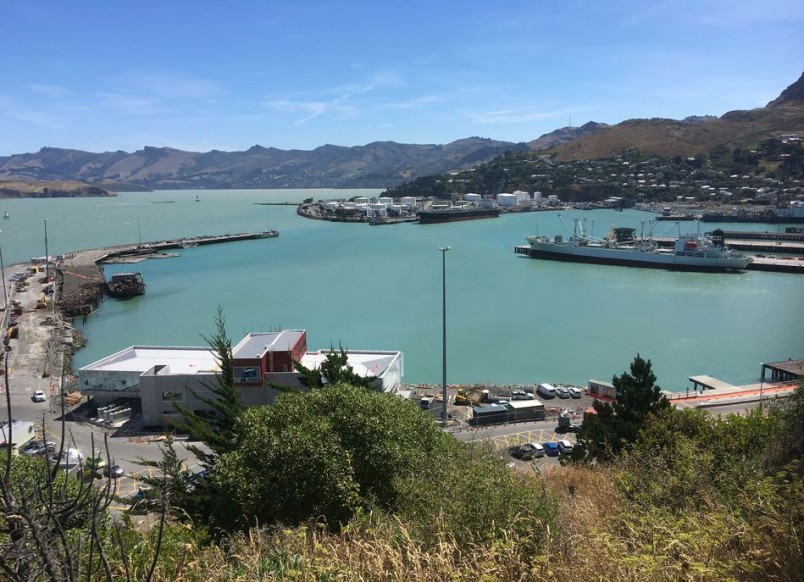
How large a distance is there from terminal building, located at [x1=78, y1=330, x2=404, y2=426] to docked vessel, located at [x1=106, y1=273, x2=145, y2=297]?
8.45 m

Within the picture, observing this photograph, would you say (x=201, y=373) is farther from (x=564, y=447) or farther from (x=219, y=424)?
(x=564, y=447)

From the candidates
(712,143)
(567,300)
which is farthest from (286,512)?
(712,143)

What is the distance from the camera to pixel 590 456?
432 cm

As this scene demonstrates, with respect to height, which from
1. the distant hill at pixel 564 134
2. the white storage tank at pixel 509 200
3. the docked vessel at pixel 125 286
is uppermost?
the distant hill at pixel 564 134

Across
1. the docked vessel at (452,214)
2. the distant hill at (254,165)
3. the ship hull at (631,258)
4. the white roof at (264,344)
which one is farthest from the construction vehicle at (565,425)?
the distant hill at (254,165)

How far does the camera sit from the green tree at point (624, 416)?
4.31m

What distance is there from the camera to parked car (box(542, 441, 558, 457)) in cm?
539

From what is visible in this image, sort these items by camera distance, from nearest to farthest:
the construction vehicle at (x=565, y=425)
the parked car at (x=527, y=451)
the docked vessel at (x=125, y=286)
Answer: the parked car at (x=527, y=451), the construction vehicle at (x=565, y=425), the docked vessel at (x=125, y=286)

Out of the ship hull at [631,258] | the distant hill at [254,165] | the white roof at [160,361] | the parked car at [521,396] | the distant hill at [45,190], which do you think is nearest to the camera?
the white roof at [160,361]

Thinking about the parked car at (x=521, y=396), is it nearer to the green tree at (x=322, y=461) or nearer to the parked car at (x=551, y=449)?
the parked car at (x=551, y=449)

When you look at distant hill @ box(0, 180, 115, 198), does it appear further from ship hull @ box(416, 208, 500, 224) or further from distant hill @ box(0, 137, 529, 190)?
ship hull @ box(416, 208, 500, 224)

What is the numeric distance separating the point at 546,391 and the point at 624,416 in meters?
3.07

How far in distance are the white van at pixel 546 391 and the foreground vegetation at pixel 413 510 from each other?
3463 millimetres

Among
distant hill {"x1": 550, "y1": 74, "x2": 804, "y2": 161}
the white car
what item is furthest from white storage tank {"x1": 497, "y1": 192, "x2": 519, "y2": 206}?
the white car
